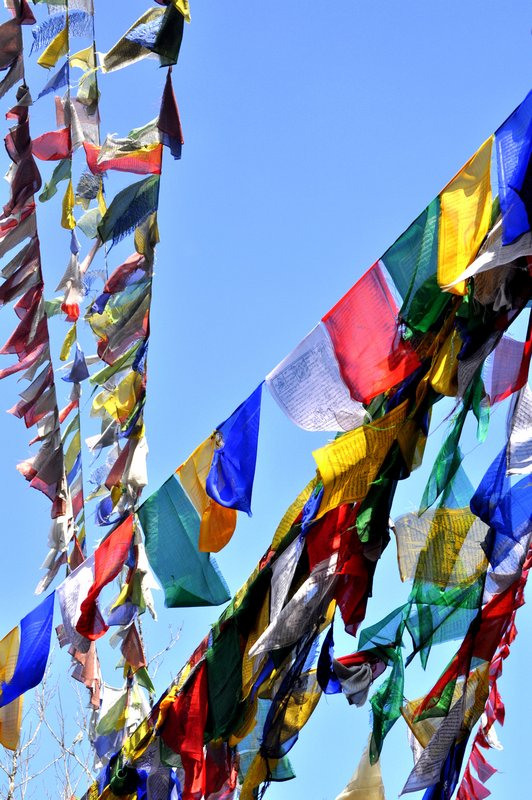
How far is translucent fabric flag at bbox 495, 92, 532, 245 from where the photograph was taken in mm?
3127

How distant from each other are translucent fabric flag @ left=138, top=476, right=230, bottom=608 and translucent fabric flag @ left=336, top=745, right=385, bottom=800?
86cm

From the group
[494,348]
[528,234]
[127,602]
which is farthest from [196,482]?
[528,234]

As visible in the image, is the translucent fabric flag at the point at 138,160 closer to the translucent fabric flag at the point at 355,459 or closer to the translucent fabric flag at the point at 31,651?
the translucent fabric flag at the point at 355,459

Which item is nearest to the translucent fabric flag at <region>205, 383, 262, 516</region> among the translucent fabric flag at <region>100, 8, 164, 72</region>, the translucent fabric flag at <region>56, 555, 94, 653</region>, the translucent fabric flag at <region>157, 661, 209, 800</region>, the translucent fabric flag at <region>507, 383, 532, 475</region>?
the translucent fabric flag at <region>157, 661, 209, 800</region>

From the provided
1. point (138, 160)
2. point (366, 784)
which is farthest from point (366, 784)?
point (138, 160)

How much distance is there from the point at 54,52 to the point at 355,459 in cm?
232

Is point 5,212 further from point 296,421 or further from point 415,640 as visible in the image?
point 415,640

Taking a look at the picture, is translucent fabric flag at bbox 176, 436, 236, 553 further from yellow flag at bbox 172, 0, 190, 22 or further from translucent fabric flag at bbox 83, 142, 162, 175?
yellow flag at bbox 172, 0, 190, 22

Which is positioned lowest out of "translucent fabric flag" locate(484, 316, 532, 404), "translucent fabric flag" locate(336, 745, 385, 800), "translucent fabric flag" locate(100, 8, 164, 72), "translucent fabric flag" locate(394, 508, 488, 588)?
"translucent fabric flag" locate(336, 745, 385, 800)

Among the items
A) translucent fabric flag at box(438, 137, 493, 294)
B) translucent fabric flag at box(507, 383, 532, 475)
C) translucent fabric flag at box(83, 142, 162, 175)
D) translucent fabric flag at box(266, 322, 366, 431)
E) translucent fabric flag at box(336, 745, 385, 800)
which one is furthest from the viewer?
translucent fabric flag at box(83, 142, 162, 175)

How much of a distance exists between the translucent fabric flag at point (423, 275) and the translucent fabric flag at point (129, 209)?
1.41 m

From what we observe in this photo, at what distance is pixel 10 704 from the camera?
4797 millimetres

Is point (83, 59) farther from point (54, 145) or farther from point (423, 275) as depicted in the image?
point (423, 275)

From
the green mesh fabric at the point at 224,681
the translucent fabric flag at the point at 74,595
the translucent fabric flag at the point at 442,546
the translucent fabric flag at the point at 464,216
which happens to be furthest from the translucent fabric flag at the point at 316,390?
the translucent fabric flag at the point at 74,595
